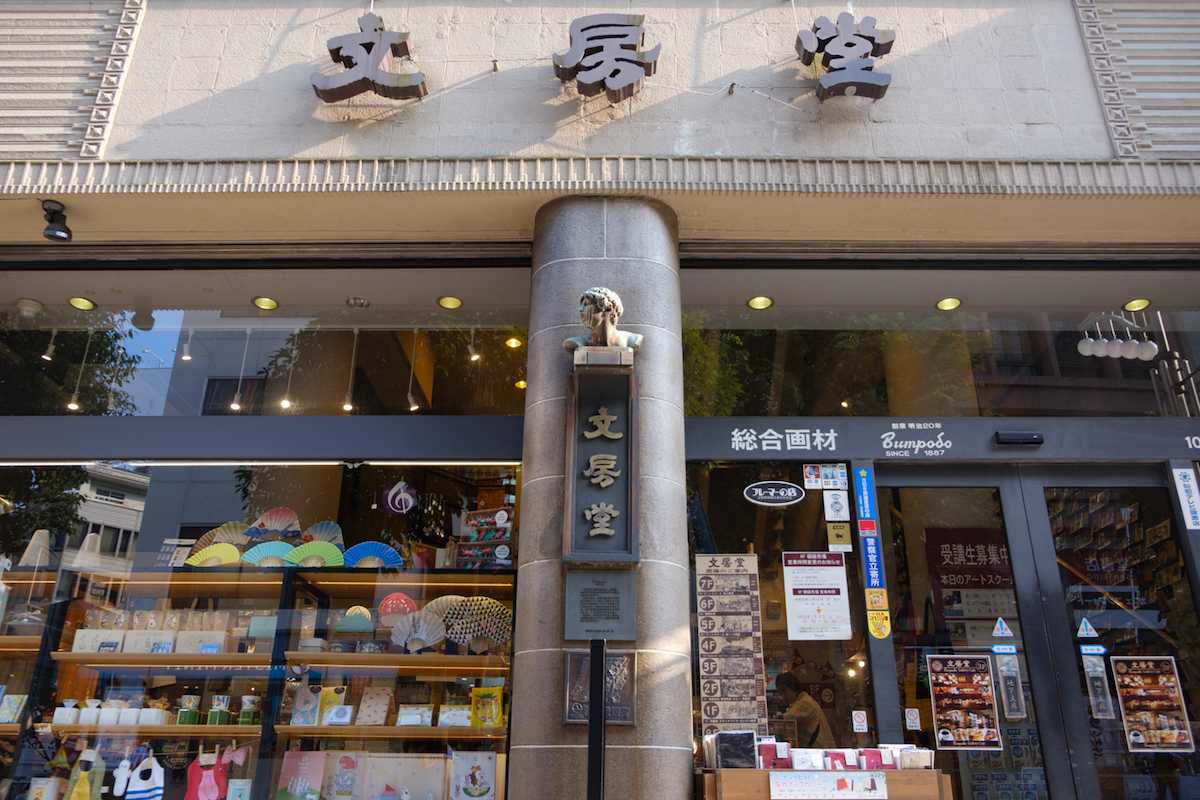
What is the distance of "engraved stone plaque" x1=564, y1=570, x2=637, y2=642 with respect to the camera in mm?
5258

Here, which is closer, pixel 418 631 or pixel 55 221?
pixel 55 221

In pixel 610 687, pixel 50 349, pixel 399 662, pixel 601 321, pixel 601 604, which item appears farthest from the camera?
pixel 50 349

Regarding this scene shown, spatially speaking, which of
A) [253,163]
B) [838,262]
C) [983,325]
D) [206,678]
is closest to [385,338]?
[253,163]

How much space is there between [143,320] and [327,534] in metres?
2.57

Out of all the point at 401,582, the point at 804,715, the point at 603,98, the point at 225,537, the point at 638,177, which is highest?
the point at 603,98

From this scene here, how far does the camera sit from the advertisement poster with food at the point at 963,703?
5988 mm

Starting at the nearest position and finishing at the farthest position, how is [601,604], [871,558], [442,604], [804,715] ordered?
[601,604]
[804,715]
[871,558]
[442,604]

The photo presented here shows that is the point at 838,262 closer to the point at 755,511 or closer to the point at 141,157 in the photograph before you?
the point at 755,511

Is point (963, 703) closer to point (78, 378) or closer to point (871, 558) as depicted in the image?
point (871, 558)

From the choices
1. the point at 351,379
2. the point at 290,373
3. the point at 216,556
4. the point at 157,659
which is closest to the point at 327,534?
the point at 216,556

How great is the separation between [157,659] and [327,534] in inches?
60.8

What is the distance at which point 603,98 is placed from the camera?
648 centimetres

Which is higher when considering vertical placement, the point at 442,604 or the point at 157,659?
the point at 442,604

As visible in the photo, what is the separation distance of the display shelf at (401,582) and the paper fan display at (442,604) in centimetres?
3
